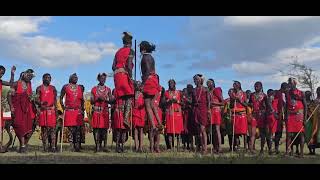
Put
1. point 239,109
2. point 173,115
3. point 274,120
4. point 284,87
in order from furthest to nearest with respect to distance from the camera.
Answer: point 239,109 → point 173,115 → point 274,120 → point 284,87

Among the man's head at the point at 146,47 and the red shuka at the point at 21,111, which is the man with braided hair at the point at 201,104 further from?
the red shuka at the point at 21,111

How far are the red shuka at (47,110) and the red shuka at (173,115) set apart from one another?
2884 millimetres

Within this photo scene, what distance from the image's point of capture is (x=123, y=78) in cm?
1031

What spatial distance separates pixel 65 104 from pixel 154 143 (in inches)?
89.1

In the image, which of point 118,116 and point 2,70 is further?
point 118,116

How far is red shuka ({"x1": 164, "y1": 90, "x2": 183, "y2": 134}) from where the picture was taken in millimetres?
13055

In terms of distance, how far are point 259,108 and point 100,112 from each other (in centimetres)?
398

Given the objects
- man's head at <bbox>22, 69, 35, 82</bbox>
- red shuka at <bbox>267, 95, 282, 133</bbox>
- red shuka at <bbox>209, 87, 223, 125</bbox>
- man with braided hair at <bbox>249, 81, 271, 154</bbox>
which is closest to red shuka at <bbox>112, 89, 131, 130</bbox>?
man's head at <bbox>22, 69, 35, 82</bbox>

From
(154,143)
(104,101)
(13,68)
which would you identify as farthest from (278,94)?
(13,68)

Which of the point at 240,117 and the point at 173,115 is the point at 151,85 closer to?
the point at 173,115

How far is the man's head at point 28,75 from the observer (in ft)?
38.0

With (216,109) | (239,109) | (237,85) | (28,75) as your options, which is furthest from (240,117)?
(28,75)

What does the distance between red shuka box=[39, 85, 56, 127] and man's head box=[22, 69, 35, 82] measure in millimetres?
379

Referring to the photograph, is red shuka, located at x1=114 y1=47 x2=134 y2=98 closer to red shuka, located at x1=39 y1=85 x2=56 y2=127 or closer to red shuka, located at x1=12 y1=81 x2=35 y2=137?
red shuka, located at x1=39 y1=85 x2=56 y2=127
